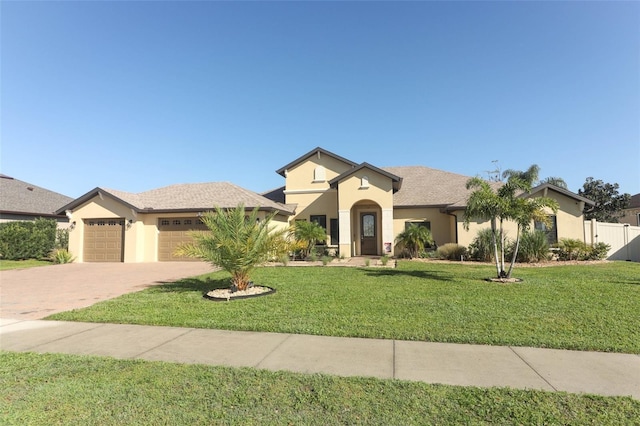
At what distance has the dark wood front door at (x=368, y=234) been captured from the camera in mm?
23141

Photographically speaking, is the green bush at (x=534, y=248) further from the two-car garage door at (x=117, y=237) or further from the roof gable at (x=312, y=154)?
the two-car garage door at (x=117, y=237)

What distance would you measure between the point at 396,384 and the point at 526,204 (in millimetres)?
9830

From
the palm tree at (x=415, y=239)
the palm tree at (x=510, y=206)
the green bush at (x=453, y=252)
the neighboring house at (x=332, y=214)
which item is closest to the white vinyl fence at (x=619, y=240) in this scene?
the neighboring house at (x=332, y=214)

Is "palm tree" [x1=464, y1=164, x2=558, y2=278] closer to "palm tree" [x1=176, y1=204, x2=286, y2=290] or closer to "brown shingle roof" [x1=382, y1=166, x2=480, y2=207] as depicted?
"palm tree" [x1=176, y1=204, x2=286, y2=290]

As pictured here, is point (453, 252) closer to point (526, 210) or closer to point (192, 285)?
point (526, 210)

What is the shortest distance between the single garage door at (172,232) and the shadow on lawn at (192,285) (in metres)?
8.42

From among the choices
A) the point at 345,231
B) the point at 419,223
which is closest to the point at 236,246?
the point at 345,231

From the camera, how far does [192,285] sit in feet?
37.5

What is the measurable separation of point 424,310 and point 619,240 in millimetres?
18431

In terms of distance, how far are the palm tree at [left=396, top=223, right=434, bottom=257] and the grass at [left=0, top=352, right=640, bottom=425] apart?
623 inches

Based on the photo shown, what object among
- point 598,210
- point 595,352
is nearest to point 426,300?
point 595,352

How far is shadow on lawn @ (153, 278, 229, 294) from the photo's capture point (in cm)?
1052

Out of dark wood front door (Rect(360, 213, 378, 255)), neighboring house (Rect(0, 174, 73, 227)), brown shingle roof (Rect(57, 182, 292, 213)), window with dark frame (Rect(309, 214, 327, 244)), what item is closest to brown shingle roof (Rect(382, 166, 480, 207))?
dark wood front door (Rect(360, 213, 378, 255))

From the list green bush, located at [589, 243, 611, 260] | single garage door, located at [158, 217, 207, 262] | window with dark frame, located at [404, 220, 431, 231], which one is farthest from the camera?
window with dark frame, located at [404, 220, 431, 231]
